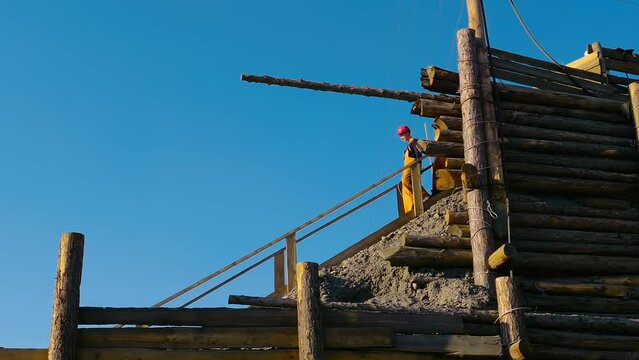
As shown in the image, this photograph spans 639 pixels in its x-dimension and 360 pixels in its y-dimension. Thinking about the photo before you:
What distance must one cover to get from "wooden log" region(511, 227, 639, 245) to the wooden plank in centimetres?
233

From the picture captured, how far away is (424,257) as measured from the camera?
12281mm

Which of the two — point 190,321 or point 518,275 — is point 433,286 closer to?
point 518,275

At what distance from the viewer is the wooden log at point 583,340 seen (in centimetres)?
1106

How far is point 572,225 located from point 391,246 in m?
2.58

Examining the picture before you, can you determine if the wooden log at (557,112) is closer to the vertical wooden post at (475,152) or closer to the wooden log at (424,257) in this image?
the vertical wooden post at (475,152)

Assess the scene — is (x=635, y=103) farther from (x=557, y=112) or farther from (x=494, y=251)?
(x=494, y=251)

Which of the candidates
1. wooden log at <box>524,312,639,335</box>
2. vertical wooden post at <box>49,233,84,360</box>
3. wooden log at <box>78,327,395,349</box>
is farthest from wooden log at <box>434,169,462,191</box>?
vertical wooden post at <box>49,233,84,360</box>

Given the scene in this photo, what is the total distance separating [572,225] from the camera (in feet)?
42.9

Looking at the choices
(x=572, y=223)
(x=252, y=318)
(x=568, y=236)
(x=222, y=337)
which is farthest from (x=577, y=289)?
(x=222, y=337)

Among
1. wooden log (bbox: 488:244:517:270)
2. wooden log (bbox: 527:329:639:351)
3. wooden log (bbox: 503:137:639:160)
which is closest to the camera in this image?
wooden log (bbox: 527:329:639:351)

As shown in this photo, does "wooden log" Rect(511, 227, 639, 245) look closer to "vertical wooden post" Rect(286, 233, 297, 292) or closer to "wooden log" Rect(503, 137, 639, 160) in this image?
"wooden log" Rect(503, 137, 639, 160)

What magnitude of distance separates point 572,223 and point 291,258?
3894mm

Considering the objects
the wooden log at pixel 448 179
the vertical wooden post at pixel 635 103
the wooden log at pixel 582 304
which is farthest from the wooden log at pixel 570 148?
the wooden log at pixel 582 304

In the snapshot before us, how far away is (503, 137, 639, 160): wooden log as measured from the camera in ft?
44.7
